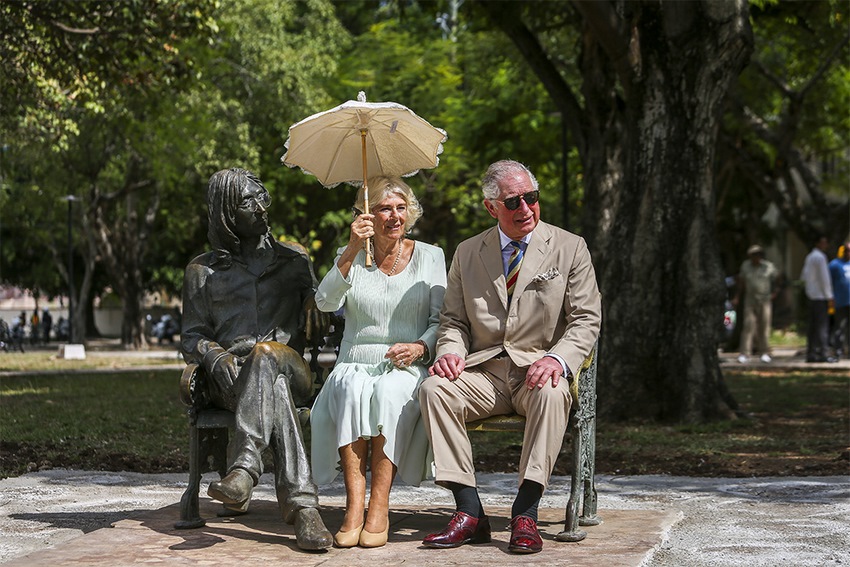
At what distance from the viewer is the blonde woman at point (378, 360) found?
6004 mm

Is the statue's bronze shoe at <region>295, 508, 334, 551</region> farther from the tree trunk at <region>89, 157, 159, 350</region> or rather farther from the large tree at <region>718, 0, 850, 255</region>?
the tree trunk at <region>89, 157, 159, 350</region>

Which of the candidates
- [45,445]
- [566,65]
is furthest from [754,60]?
[45,445]

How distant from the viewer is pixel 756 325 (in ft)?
77.1

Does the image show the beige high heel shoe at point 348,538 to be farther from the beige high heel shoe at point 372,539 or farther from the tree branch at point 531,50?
A: the tree branch at point 531,50

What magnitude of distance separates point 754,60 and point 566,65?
3.88 metres

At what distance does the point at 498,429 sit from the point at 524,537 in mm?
631

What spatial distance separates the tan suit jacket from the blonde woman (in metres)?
0.17

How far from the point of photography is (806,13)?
18.9m

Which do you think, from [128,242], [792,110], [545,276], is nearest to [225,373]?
[545,276]

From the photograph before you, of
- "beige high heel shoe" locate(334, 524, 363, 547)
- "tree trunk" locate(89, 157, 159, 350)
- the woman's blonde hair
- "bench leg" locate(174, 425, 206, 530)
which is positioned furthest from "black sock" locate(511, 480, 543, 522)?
"tree trunk" locate(89, 157, 159, 350)

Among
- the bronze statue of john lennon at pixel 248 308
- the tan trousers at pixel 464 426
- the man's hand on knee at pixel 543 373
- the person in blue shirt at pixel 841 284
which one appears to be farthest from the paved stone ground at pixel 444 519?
the person in blue shirt at pixel 841 284

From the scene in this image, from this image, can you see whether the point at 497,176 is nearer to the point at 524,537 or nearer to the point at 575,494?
the point at 575,494

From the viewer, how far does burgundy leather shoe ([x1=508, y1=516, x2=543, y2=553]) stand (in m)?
5.79

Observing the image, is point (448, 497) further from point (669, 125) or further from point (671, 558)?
point (669, 125)
